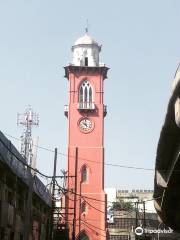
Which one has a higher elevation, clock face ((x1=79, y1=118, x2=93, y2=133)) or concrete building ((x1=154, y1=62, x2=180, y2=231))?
clock face ((x1=79, y1=118, x2=93, y2=133))

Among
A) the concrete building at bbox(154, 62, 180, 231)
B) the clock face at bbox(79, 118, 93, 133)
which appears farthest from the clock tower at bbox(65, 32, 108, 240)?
the concrete building at bbox(154, 62, 180, 231)

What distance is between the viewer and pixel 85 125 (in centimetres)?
6525

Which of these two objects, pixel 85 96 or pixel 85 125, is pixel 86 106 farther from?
pixel 85 125

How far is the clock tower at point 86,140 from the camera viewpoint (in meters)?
61.8

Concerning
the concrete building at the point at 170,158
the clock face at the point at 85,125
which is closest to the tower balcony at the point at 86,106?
the clock face at the point at 85,125

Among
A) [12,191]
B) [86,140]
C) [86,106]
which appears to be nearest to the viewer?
[12,191]

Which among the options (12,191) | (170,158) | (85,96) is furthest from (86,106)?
(170,158)

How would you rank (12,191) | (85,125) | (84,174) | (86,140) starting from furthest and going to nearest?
(85,125), (86,140), (84,174), (12,191)

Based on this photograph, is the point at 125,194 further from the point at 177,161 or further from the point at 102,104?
the point at 177,161

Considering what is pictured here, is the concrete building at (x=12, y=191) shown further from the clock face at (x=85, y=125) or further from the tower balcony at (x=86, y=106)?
the tower balcony at (x=86, y=106)

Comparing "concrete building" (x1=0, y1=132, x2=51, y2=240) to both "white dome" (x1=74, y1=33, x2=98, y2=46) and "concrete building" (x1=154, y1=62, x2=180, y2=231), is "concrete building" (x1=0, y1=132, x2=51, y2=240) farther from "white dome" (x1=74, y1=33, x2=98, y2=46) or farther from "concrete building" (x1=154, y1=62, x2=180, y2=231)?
"white dome" (x1=74, y1=33, x2=98, y2=46)

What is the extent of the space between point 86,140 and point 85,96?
20.8 ft

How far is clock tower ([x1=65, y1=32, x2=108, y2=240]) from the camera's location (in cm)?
6175

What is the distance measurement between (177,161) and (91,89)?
159 ft
